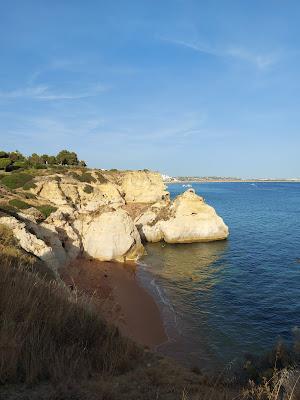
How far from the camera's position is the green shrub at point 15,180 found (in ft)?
159

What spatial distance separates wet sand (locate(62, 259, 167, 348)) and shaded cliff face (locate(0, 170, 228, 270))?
5.24 feet

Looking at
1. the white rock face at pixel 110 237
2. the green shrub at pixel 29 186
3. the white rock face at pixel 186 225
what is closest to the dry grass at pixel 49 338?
the white rock face at pixel 110 237

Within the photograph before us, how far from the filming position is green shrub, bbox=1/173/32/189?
48.4 meters

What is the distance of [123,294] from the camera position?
27016 mm

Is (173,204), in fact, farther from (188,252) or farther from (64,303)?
(64,303)

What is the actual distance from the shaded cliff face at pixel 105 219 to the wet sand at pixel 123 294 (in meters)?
1.60

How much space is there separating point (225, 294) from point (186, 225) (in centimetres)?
2235

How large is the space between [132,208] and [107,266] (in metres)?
31.3

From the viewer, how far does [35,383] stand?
517cm

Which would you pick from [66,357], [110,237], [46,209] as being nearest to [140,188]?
[110,237]

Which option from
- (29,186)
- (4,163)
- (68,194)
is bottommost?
(68,194)

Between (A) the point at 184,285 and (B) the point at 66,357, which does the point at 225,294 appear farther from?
(B) the point at 66,357

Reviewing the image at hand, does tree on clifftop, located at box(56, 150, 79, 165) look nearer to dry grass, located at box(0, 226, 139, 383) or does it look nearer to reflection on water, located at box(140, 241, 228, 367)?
reflection on water, located at box(140, 241, 228, 367)

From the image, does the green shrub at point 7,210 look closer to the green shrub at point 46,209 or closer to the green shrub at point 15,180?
the green shrub at point 46,209
